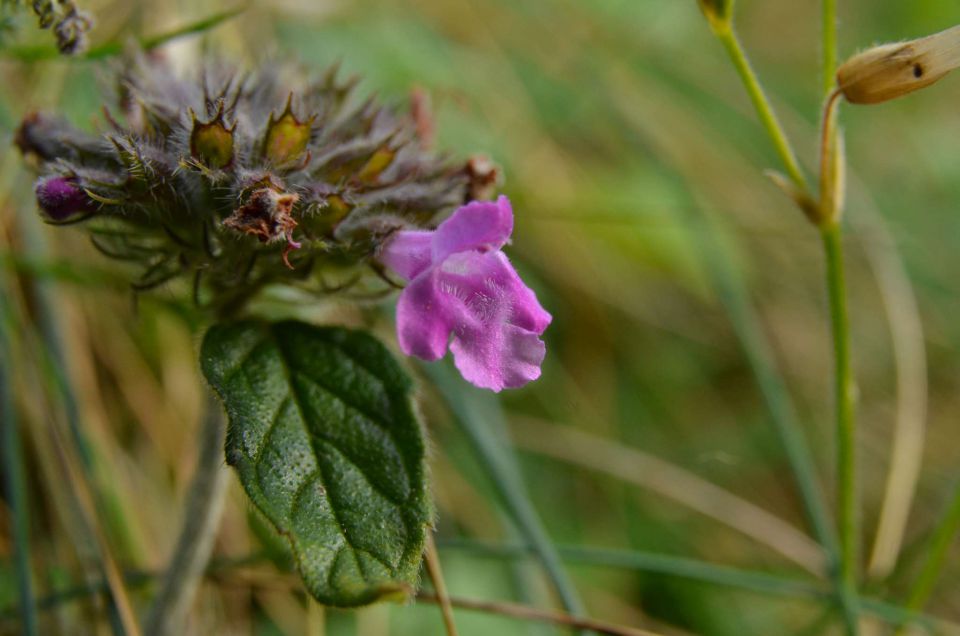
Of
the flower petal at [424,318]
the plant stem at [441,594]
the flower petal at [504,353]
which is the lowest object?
the plant stem at [441,594]

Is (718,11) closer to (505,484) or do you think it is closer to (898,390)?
(505,484)

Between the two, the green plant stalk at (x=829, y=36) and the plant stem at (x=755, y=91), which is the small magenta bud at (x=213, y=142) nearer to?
the plant stem at (x=755, y=91)

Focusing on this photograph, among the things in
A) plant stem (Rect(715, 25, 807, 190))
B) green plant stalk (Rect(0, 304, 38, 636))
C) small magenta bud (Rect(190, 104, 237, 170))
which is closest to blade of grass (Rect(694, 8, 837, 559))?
plant stem (Rect(715, 25, 807, 190))

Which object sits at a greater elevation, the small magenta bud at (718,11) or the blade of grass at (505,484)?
the small magenta bud at (718,11)

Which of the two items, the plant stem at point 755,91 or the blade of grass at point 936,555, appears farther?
the blade of grass at point 936,555

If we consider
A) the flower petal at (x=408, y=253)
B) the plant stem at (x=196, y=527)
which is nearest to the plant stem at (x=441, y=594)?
the plant stem at (x=196, y=527)

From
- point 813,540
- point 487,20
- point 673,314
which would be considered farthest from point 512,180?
point 813,540

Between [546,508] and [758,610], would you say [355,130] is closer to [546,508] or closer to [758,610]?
[546,508]
